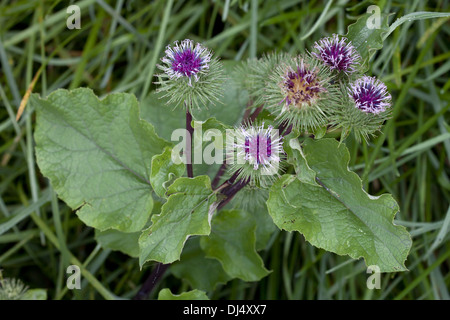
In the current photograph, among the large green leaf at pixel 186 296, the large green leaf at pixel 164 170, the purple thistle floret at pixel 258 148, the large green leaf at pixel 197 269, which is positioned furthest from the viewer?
the large green leaf at pixel 197 269

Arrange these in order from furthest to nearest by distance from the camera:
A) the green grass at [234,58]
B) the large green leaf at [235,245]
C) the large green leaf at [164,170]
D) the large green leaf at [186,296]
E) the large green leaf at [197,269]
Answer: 1. the green grass at [234,58]
2. the large green leaf at [197,269]
3. the large green leaf at [235,245]
4. the large green leaf at [186,296]
5. the large green leaf at [164,170]

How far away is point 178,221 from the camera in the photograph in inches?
46.3

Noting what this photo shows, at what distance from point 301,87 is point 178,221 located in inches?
17.2

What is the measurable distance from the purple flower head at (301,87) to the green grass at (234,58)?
56 cm

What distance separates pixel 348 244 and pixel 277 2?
1.09 m

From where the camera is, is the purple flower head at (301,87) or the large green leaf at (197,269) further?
the large green leaf at (197,269)

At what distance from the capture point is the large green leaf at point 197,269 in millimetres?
1604

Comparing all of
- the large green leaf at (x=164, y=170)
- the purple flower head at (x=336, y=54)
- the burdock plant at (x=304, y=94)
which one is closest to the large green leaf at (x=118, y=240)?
the large green leaf at (x=164, y=170)

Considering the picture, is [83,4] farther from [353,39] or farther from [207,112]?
[353,39]

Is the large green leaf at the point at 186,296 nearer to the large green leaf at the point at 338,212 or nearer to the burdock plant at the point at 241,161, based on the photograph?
the burdock plant at the point at 241,161

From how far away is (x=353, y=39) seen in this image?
1215 millimetres

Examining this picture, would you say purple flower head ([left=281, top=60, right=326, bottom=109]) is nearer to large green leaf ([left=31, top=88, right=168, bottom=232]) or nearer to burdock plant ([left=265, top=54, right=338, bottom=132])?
burdock plant ([left=265, top=54, right=338, bottom=132])

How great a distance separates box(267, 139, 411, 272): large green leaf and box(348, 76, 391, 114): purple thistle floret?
12 cm

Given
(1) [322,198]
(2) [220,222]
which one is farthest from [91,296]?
(1) [322,198]
